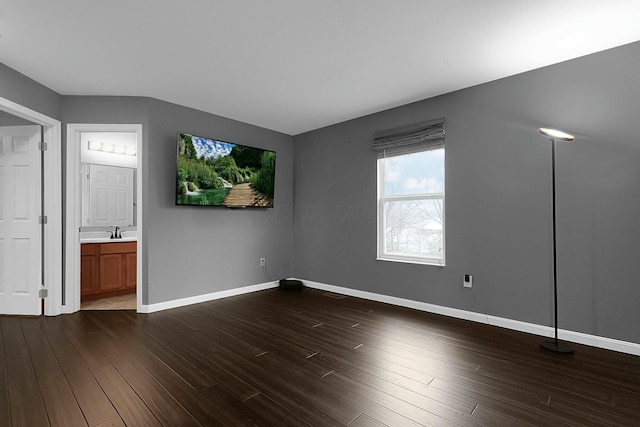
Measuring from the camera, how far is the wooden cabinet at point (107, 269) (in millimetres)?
4188

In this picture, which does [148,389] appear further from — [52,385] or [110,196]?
[110,196]

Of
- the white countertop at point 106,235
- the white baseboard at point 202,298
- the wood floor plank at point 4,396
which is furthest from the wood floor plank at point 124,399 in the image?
the white countertop at point 106,235

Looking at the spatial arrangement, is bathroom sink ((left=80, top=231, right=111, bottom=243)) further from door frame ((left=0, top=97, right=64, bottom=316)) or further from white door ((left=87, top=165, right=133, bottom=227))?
door frame ((left=0, top=97, right=64, bottom=316))

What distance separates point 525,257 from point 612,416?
1508 mm

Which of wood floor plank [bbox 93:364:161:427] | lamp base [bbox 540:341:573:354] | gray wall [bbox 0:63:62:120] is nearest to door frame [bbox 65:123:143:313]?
gray wall [bbox 0:63:62:120]

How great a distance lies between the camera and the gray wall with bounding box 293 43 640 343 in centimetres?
259

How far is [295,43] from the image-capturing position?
2555mm

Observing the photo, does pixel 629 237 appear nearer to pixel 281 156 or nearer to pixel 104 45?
pixel 281 156

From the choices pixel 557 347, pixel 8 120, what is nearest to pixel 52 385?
pixel 8 120

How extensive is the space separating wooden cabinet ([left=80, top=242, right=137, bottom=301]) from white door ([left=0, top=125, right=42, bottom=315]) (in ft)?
2.20

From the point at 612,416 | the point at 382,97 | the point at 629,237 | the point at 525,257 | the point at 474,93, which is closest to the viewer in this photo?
the point at 612,416

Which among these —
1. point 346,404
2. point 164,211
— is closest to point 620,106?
point 346,404

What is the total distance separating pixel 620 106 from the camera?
2.61 meters

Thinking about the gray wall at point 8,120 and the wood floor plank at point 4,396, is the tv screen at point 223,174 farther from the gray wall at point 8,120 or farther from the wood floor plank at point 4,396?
the wood floor plank at point 4,396
